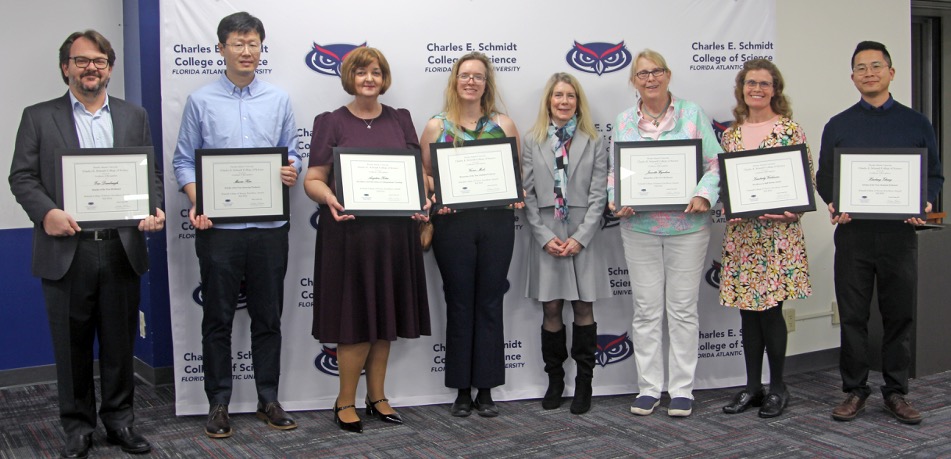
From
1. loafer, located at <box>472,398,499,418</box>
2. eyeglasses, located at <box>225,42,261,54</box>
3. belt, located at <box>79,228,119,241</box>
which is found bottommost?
loafer, located at <box>472,398,499,418</box>

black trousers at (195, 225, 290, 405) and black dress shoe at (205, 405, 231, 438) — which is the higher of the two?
black trousers at (195, 225, 290, 405)

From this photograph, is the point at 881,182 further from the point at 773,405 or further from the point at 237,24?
the point at 237,24

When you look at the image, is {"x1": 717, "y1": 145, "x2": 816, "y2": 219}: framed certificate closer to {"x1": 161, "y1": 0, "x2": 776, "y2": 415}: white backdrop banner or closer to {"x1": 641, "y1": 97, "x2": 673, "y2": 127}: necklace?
{"x1": 641, "y1": 97, "x2": 673, "y2": 127}: necklace

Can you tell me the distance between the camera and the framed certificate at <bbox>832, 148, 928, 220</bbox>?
347cm

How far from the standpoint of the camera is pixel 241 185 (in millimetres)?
3412

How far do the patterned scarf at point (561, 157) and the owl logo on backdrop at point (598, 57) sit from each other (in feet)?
1.31

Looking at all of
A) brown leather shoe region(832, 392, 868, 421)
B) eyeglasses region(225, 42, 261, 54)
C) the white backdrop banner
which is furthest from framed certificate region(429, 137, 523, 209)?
brown leather shoe region(832, 392, 868, 421)

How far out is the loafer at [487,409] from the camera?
3.79 m

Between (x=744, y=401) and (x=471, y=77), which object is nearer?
(x=471, y=77)

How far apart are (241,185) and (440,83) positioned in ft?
3.72

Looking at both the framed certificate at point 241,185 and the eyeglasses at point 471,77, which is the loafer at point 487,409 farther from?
the eyeglasses at point 471,77

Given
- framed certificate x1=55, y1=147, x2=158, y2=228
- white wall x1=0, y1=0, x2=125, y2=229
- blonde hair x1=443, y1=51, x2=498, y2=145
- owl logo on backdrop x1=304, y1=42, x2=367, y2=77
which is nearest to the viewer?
framed certificate x1=55, y1=147, x2=158, y2=228

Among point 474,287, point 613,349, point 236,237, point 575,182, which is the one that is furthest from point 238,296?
point 613,349

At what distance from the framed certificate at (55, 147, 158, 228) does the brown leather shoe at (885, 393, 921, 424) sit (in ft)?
10.9
